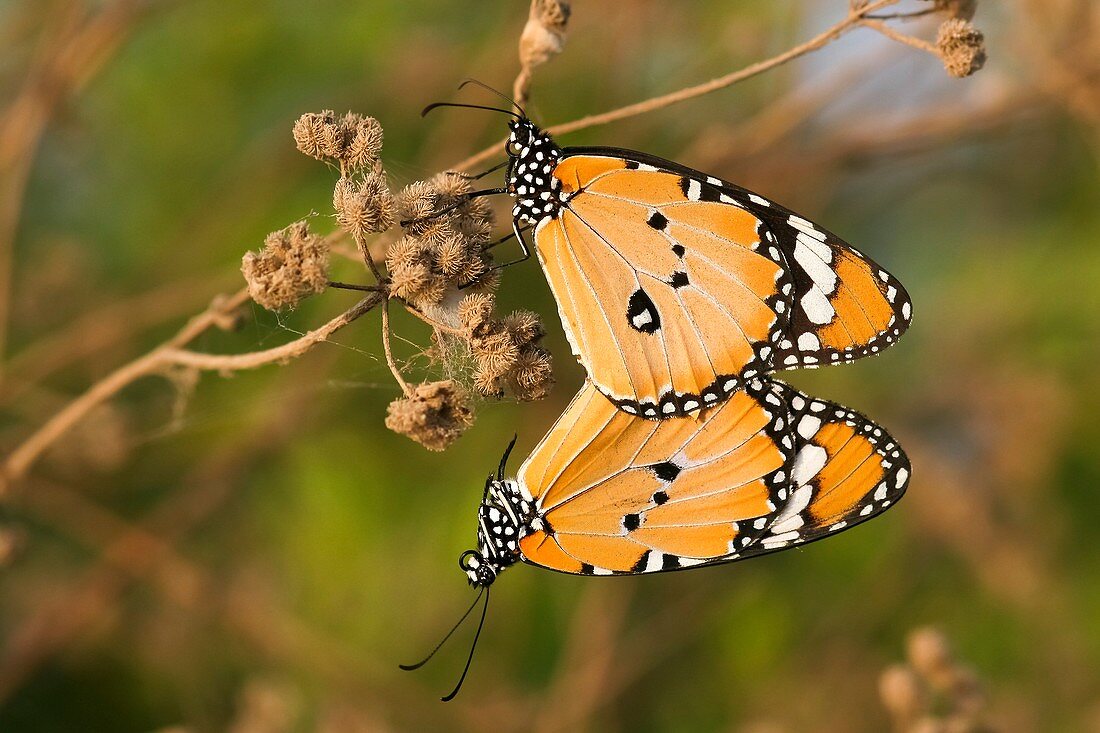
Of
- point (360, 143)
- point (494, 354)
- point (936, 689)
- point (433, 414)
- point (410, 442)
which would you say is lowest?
point (936, 689)

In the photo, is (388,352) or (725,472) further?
(725,472)

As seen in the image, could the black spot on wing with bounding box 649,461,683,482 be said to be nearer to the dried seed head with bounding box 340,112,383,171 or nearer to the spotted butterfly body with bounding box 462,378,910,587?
the spotted butterfly body with bounding box 462,378,910,587

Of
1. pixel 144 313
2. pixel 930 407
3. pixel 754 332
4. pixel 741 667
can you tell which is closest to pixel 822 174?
pixel 930 407

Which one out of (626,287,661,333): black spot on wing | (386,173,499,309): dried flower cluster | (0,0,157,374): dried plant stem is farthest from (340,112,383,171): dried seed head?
(0,0,157,374): dried plant stem

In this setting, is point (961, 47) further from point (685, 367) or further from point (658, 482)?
point (658, 482)

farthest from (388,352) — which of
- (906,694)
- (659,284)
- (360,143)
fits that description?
(906,694)

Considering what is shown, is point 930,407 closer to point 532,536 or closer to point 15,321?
point 532,536

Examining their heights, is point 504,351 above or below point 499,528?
above

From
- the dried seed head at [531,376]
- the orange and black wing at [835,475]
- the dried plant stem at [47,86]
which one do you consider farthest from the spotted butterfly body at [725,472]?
the dried plant stem at [47,86]

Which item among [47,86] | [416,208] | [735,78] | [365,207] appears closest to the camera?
[365,207]

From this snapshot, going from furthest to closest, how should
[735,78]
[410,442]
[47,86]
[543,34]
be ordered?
1. [410,442]
2. [47,86]
3. [543,34]
4. [735,78]
